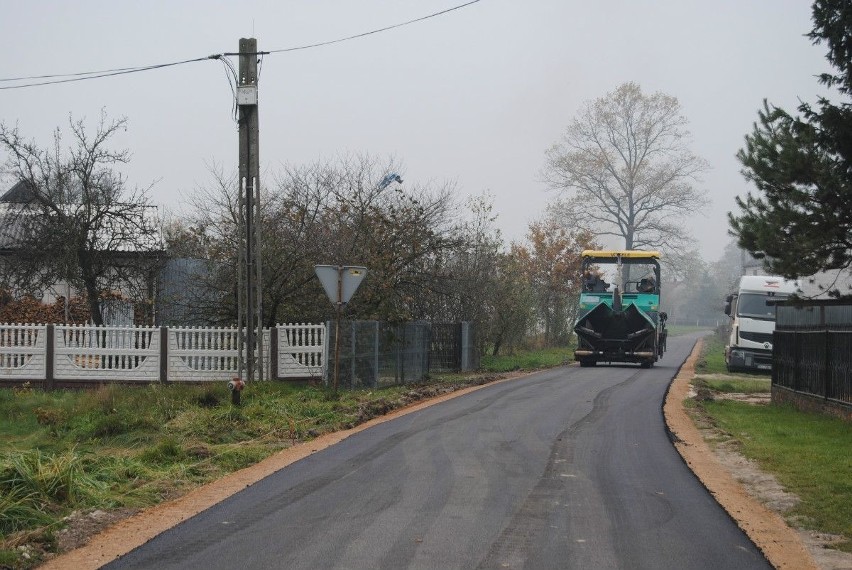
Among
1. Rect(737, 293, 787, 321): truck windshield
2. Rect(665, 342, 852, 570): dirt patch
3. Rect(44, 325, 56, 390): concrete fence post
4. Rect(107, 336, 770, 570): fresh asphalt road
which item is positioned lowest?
Rect(665, 342, 852, 570): dirt patch

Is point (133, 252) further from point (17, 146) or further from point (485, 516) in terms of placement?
point (485, 516)

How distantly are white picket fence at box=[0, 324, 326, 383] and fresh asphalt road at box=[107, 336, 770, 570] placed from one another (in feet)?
24.2

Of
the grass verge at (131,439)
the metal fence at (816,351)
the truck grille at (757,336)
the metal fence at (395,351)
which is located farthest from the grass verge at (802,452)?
the truck grille at (757,336)

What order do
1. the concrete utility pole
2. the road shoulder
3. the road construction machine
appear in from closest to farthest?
1. the road shoulder
2. the concrete utility pole
3. the road construction machine

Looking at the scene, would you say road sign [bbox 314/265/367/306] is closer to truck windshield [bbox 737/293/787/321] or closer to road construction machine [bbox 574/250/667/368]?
road construction machine [bbox 574/250/667/368]

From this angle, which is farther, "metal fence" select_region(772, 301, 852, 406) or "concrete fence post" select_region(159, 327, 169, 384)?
"concrete fence post" select_region(159, 327, 169, 384)

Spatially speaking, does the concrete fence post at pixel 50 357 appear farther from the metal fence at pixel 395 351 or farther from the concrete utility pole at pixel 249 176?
the metal fence at pixel 395 351

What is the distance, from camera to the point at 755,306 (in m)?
34.2

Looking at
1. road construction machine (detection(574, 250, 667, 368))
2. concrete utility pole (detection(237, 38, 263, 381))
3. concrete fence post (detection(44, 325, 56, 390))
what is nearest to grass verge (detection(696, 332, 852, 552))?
concrete utility pole (detection(237, 38, 263, 381))

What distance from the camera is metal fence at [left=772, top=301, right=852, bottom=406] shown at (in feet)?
56.3

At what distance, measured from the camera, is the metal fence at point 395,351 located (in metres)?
21.9

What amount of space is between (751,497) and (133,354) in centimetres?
1516

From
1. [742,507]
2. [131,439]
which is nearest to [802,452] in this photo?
[742,507]

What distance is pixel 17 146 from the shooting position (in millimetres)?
28891
